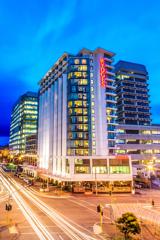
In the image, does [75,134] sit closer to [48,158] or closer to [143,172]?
[48,158]

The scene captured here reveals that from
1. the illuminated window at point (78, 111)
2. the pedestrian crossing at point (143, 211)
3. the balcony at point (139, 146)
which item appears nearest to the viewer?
the pedestrian crossing at point (143, 211)

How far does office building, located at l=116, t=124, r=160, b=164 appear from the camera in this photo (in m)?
125

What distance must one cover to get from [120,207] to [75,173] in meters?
30.7

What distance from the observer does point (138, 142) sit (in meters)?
128

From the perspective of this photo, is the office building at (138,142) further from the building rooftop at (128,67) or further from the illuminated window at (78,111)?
the building rooftop at (128,67)

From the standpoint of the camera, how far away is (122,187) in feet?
244

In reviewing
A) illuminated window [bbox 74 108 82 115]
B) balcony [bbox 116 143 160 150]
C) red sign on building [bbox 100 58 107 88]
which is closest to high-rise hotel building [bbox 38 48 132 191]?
red sign on building [bbox 100 58 107 88]

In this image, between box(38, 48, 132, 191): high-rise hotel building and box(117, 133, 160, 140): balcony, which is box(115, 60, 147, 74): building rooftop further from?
box(38, 48, 132, 191): high-rise hotel building

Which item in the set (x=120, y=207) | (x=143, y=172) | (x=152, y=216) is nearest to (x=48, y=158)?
(x=143, y=172)

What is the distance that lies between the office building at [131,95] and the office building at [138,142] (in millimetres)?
15808

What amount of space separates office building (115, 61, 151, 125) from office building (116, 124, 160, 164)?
15808 millimetres

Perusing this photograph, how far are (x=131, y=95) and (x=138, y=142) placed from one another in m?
35.5

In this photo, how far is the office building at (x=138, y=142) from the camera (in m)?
125

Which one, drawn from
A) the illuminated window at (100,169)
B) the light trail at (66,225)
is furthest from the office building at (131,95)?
the light trail at (66,225)
